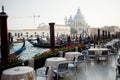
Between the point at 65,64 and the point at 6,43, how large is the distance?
172cm

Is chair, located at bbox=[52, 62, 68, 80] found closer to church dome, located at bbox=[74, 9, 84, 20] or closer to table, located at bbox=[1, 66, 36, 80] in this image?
table, located at bbox=[1, 66, 36, 80]

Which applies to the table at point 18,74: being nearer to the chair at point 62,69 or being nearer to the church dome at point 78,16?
the chair at point 62,69

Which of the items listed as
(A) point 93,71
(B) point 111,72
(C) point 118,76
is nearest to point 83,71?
(A) point 93,71

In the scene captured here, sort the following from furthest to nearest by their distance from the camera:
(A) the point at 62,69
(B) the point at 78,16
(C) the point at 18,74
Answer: (B) the point at 78,16 → (A) the point at 62,69 → (C) the point at 18,74

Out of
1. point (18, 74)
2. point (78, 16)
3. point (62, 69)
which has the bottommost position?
point (62, 69)

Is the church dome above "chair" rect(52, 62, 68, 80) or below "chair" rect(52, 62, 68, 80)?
above

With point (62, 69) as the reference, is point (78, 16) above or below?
above

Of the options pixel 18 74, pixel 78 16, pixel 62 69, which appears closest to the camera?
pixel 18 74

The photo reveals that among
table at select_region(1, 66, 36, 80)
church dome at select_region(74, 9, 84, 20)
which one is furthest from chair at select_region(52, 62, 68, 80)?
church dome at select_region(74, 9, 84, 20)

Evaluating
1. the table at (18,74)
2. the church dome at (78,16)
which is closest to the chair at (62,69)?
the table at (18,74)

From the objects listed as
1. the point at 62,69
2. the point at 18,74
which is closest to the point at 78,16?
the point at 62,69

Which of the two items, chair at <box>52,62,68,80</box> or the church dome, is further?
the church dome

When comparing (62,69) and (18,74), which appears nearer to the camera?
(18,74)

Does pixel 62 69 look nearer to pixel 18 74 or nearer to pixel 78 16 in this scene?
pixel 18 74
